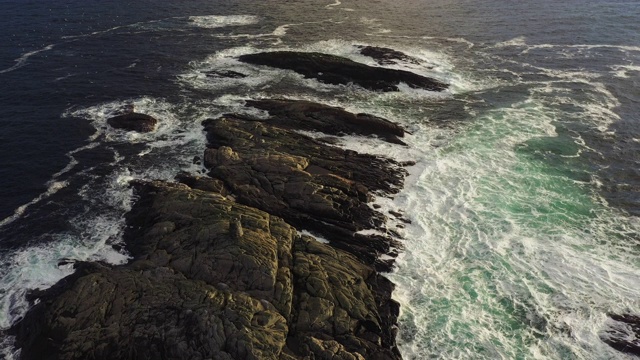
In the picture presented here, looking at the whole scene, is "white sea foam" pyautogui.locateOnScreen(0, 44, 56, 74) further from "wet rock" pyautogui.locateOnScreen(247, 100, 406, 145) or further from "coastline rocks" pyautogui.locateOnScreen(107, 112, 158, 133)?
"wet rock" pyautogui.locateOnScreen(247, 100, 406, 145)

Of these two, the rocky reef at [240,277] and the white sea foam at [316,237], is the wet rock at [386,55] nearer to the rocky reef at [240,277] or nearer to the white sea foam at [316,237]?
the rocky reef at [240,277]

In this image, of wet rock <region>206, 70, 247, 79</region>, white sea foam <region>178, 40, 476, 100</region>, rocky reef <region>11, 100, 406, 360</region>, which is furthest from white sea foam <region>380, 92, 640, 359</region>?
wet rock <region>206, 70, 247, 79</region>

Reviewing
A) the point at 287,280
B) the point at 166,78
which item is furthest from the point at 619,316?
the point at 166,78

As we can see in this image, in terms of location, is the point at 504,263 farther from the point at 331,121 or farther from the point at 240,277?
the point at 331,121

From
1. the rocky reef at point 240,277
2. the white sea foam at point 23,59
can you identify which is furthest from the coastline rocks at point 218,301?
the white sea foam at point 23,59

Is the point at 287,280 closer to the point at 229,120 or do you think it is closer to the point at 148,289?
the point at 148,289

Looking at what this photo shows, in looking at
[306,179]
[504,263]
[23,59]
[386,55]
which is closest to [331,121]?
[306,179]
